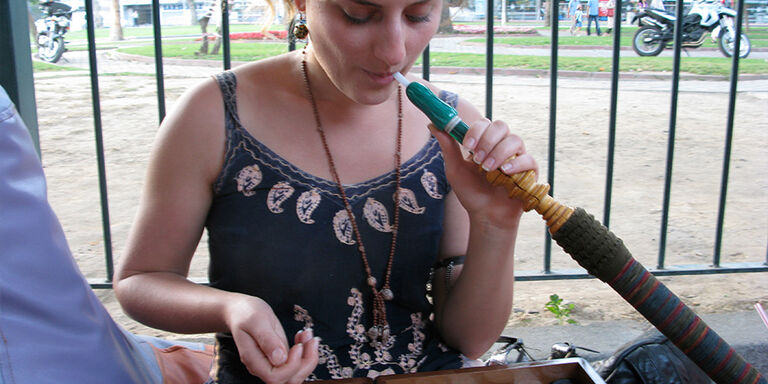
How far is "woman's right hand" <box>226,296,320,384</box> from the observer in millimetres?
923

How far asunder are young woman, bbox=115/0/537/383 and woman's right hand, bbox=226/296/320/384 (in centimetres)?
15

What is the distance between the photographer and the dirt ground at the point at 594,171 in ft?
11.4

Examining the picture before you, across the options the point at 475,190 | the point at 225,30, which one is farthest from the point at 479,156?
the point at 225,30

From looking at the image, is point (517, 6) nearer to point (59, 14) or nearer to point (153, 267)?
point (59, 14)

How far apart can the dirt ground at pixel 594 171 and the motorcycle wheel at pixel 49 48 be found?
3391 millimetres

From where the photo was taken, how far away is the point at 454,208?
148cm

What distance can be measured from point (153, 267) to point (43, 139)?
23.5 feet

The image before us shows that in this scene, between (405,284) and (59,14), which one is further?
(59,14)

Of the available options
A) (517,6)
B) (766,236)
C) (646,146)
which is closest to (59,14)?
(646,146)

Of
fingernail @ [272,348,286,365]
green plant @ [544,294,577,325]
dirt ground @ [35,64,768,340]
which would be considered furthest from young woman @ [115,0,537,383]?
green plant @ [544,294,577,325]

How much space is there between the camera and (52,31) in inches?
574

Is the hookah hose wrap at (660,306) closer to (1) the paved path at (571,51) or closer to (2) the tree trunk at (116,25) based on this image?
(1) the paved path at (571,51)

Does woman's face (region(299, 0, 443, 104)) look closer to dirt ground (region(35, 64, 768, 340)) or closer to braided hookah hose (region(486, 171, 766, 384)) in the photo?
braided hookah hose (region(486, 171, 766, 384))

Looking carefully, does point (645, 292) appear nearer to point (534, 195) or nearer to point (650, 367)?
point (534, 195)
